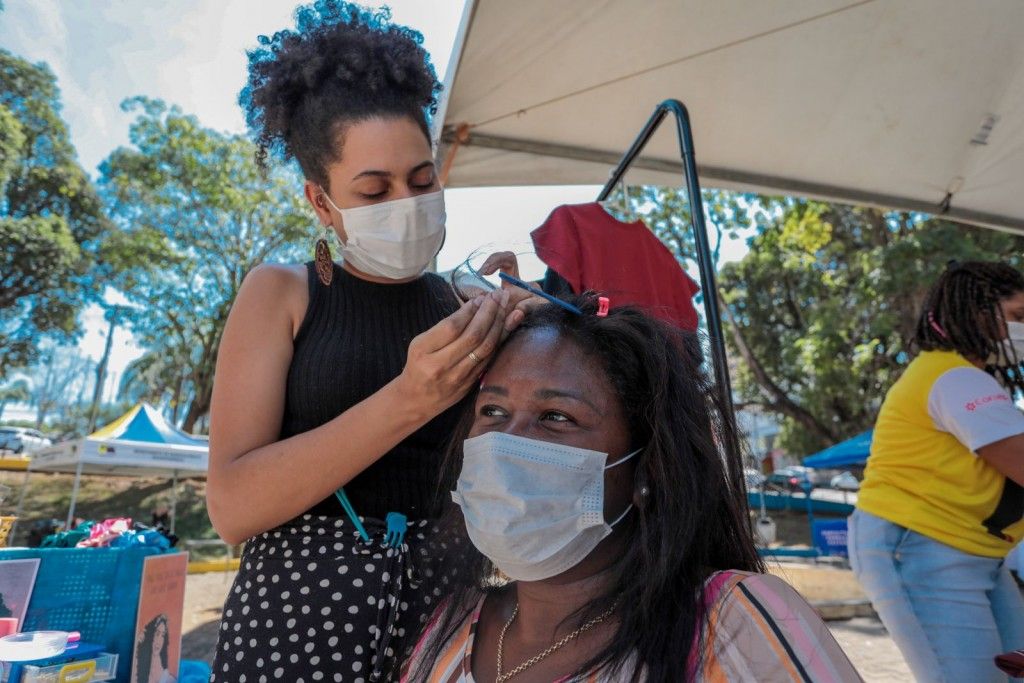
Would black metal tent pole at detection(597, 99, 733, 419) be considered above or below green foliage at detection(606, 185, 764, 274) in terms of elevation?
below

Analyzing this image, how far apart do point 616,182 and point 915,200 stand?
5.80ft

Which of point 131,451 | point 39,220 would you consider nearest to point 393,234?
point 131,451

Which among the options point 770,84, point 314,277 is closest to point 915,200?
point 770,84

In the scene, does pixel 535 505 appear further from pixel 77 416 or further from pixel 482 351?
pixel 77 416

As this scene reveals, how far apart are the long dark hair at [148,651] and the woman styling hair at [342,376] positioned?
103cm

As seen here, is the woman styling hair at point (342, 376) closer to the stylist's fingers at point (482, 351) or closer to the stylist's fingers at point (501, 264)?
the stylist's fingers at point (482, 351)

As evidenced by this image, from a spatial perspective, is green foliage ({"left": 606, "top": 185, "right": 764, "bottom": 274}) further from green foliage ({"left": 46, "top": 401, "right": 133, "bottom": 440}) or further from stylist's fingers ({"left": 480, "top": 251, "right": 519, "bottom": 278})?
green foliage ({"left": 46, "top": 401, "right": 133, "bottom": 440})

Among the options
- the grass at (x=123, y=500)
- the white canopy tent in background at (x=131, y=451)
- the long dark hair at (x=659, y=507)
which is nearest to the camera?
the long dark hair at (x=659, y=507)

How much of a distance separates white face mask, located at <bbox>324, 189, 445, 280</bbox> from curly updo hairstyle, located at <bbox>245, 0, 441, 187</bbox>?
0.45 ft

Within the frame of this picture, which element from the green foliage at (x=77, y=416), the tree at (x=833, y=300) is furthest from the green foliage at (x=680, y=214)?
the green foliage at (x=77, y=416)

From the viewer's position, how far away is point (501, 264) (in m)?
1.59

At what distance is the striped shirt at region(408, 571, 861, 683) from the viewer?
2.84 ft

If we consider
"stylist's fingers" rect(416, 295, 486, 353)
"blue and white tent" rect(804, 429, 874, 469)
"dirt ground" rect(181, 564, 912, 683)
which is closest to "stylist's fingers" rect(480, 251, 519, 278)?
"stylist's fingers" rect(416, 295, 486, 353)

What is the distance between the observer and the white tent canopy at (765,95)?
244 centimetres
